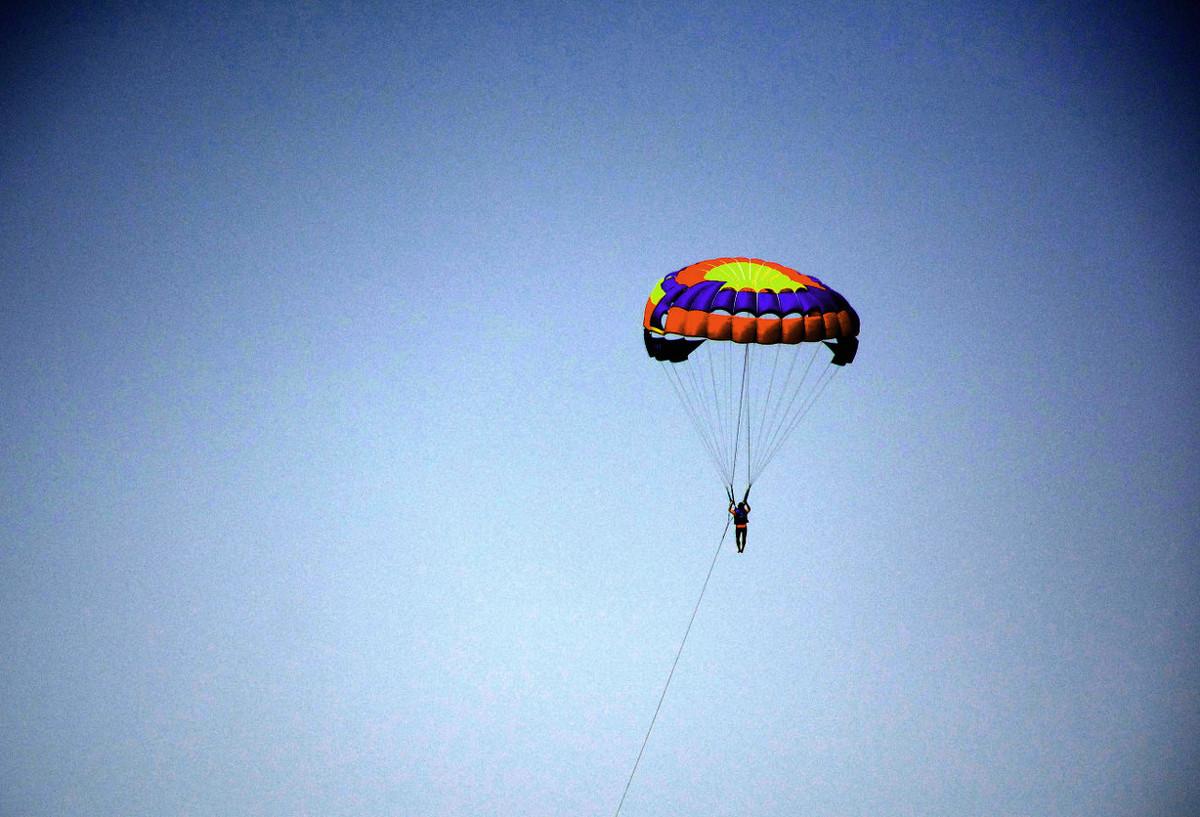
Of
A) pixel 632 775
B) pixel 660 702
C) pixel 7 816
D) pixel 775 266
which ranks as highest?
pixel 775 266

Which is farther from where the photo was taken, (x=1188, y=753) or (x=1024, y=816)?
(x=1188, y=753)

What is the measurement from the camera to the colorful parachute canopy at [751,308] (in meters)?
13.2

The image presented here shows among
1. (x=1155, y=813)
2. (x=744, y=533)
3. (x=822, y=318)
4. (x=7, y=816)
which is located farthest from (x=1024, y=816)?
(x=7, y=816)

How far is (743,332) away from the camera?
13.2 m

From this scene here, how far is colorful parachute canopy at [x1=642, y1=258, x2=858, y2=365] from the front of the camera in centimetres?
1317

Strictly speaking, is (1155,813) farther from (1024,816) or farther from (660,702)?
(660,702)

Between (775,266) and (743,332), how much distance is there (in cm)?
192

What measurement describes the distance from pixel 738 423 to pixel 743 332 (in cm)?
329

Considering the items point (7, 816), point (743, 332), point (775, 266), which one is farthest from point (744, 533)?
point (7, 816)

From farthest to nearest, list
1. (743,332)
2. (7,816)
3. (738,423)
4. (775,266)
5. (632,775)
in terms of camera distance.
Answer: (632,775) < (7,816) < (738,423) < (775,266) < (743,332)

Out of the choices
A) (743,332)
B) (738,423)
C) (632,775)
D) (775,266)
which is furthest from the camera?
(632,775)

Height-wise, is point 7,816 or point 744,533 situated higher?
point 744,533

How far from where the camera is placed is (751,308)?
13.1 metres

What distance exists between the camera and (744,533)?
1474 cm
